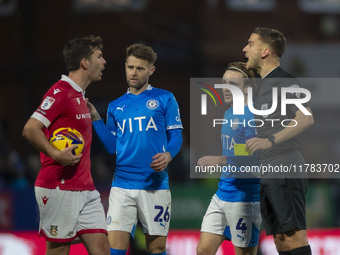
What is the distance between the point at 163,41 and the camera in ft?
64.2

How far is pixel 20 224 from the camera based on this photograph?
11547mm

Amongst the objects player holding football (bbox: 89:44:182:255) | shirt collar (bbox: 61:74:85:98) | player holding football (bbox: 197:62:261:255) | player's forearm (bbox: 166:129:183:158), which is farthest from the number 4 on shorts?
shirt collar (bbox: 61:74:85:98)

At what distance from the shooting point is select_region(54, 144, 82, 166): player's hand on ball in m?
5.37

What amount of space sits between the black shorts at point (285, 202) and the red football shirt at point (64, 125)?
5.34 feet

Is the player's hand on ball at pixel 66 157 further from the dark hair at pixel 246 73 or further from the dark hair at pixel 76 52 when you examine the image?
the dark hair at pixel 246 73

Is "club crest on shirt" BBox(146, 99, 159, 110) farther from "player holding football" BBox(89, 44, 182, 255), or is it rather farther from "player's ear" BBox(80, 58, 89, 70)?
"player's ear" BBox(80, 58, 89, 70)

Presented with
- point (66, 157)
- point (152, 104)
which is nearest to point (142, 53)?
point (152, 104)

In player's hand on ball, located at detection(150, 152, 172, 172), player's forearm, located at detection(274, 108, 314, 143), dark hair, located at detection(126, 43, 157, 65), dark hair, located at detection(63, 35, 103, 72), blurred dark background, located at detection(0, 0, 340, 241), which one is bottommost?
player's hand on ball, located at detection(150, 152, 172, 172)

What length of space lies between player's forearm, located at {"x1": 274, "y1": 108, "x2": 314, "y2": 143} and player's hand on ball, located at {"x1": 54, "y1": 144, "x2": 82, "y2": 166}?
1.74 meters

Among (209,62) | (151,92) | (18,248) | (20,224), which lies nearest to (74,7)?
(209,62)

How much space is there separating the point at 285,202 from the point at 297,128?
2.24 ft

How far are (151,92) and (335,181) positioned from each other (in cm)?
816

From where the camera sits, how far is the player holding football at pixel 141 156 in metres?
6.32

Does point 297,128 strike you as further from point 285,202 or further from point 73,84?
point 73,84
